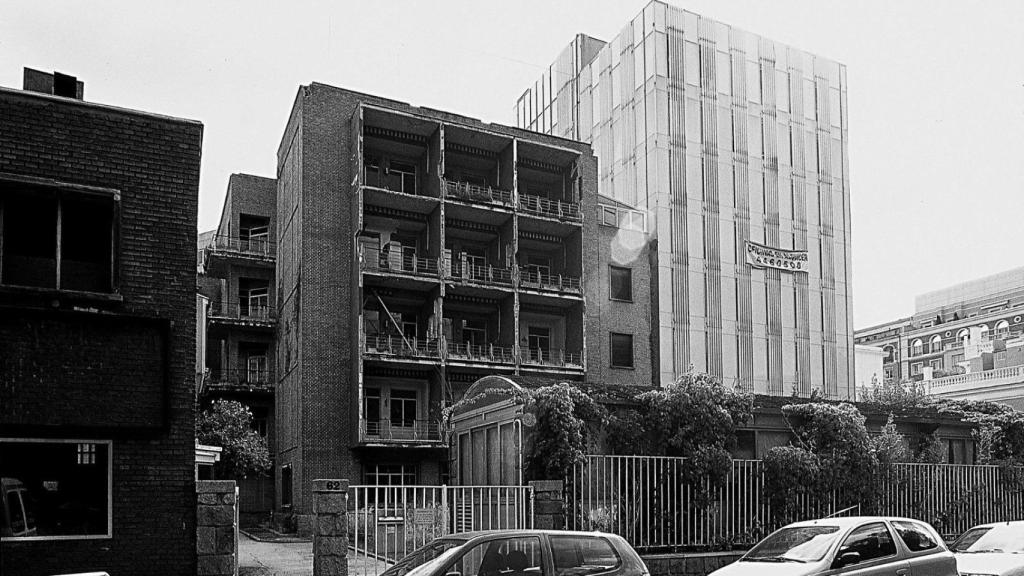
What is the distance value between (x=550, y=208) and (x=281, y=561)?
22.1 metres

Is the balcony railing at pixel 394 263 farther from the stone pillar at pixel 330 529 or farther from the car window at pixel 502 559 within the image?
the car window at pixel 502 559

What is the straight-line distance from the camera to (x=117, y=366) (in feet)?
47.0

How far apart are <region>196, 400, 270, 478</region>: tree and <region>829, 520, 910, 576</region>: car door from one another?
88.6 feet

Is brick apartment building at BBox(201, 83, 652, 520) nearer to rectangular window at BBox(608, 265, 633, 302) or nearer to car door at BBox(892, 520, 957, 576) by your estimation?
rectangular window at BBox(608, 265, 633, 302)

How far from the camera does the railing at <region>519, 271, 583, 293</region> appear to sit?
40.0 meters

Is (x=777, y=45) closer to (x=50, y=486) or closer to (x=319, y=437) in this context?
(x=319, y=437)

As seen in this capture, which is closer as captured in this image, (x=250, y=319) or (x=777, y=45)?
(x=250, y=319)

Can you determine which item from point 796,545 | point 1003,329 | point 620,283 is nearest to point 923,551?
point 796,545

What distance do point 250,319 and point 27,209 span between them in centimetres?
2907

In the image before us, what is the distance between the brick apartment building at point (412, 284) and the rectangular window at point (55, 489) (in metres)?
21.4

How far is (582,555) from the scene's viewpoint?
1159 cm

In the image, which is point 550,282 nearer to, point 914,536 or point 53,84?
point 53,84

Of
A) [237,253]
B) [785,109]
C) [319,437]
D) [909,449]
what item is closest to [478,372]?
[319,437]

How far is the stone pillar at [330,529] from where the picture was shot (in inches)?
573
